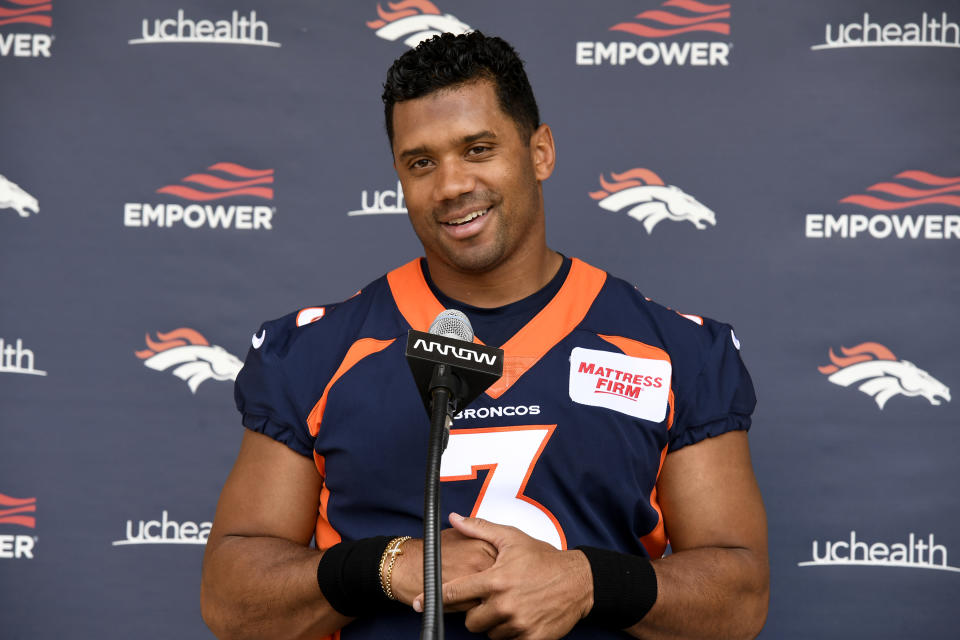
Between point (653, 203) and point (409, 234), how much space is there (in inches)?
24.3

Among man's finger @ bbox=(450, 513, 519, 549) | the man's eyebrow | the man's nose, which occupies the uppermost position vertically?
the man's eyebrow

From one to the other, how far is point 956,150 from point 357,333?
5.26 feet

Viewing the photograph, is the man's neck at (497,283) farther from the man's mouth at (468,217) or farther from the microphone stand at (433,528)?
the microphone stand at (433,528)

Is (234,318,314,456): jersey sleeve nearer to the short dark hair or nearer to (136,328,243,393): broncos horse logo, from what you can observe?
the short dark hair

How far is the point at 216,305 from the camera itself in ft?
8.01

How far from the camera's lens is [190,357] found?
2.42 metres

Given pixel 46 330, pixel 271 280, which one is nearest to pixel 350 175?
pixel 271 280

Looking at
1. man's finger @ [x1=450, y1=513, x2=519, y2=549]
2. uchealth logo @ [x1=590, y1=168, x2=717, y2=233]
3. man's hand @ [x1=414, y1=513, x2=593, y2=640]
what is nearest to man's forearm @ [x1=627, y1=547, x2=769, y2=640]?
man's hand @ [x1=414, y1=513, x2=593, y2=640]

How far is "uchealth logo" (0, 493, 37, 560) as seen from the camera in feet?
7.86

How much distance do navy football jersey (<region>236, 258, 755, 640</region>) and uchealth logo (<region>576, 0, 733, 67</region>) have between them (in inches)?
39.4

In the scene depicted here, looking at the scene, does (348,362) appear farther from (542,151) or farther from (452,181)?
(542,151)

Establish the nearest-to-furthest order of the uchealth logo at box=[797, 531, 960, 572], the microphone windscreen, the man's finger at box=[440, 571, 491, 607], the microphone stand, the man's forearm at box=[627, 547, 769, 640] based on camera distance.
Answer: the microphone stand
the microphone windscreen
the man's finger at box=[440, 571, 491, 607]
the man's forearm at box=[627, 547, 769, 640]
the uchealth logo at box=[797, 531, 960, 572]

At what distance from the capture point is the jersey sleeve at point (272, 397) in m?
1.54

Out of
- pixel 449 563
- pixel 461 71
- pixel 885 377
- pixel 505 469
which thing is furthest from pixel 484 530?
pixel 885 377
